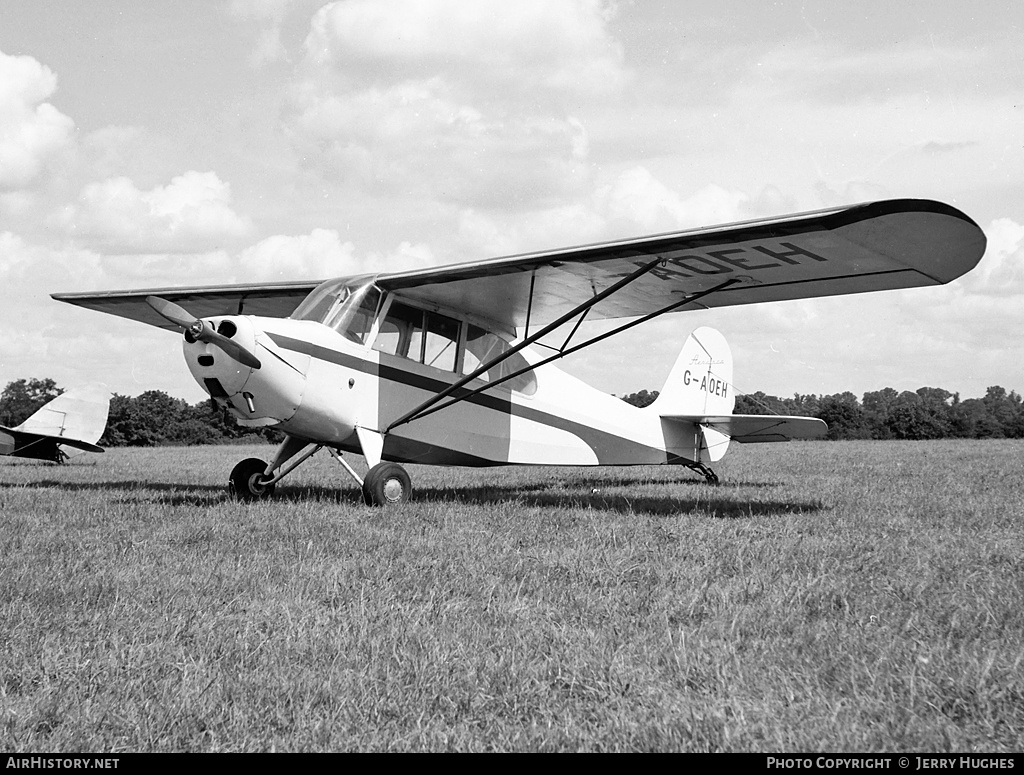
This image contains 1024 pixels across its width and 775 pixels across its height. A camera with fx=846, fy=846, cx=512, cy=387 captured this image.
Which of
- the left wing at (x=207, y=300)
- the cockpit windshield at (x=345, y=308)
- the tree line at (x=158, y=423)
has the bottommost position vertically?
the tree line at (x=158, y=423)

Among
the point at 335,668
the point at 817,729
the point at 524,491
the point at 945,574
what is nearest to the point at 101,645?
the point at 335,668

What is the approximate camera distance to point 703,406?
14109 mm

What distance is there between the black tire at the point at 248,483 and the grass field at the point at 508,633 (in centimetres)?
196

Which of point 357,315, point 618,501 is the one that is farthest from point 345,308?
point 618,501

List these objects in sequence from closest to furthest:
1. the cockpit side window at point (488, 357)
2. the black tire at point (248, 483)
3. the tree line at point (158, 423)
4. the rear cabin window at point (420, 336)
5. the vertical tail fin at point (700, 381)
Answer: the black tire at point (248, 483) → the rear cabin window at point (420, 336) → the cockpit side window at point (488, 357) → the vertical tail fin at point (700, 381) → the tree line at point (158, 423)

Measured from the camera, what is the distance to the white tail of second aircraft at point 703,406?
13.4m

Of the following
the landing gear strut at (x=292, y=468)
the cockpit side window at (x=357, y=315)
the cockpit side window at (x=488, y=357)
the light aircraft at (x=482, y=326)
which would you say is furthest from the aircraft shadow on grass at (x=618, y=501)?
the cockpit side window at (x=357, y=315)

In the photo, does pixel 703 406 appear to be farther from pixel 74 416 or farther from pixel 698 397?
pixel 74 416

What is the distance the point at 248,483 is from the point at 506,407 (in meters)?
3.27

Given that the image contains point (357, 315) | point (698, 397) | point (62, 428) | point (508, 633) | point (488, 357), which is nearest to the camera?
point (508, 633)

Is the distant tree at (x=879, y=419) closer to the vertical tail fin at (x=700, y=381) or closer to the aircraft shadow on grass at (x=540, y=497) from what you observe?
the vertical tail fin at (x=700, y=381)

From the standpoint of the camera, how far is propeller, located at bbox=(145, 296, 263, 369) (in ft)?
25.5

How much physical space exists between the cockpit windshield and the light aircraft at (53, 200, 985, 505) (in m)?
0.02
